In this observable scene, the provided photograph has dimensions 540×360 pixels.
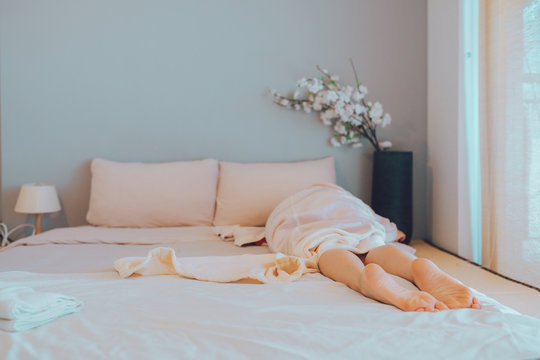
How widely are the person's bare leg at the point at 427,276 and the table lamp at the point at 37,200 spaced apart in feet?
6.76

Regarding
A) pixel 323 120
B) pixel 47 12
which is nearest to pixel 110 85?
pixel 47 12

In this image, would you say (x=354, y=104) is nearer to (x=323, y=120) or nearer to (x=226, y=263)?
(x=323, y=120)

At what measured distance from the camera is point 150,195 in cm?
266

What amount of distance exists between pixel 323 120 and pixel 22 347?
2.41m

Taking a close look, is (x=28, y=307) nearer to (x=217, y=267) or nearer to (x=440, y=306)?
(x=217, y=267)

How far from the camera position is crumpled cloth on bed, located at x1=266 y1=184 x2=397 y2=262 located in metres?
1.81

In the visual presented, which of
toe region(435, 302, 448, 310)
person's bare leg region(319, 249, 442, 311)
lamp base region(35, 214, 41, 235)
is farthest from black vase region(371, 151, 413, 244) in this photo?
lamp base region(35, 214, 41, 235)

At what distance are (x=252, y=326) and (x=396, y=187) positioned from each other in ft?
6.52

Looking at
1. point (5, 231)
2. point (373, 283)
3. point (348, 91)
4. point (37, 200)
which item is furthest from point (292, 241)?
point (5, 231)

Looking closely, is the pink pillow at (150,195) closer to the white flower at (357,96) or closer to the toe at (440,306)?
the white flower at (357,96)

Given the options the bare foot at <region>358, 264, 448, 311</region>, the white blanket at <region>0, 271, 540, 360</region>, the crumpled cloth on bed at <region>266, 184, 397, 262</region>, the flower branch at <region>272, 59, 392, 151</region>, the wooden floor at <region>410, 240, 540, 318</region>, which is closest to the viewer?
the white blanket at <region>0, 271, 540, 360</region>

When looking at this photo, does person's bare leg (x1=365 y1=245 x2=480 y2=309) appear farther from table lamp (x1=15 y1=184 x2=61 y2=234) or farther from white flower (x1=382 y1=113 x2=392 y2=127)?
table lamp (x1=15 y1=184 x2=61 y2=234)

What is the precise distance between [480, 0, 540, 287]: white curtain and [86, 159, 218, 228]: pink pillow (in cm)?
160

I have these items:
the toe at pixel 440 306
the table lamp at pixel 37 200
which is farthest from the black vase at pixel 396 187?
the table lamp at pixel 37 200
